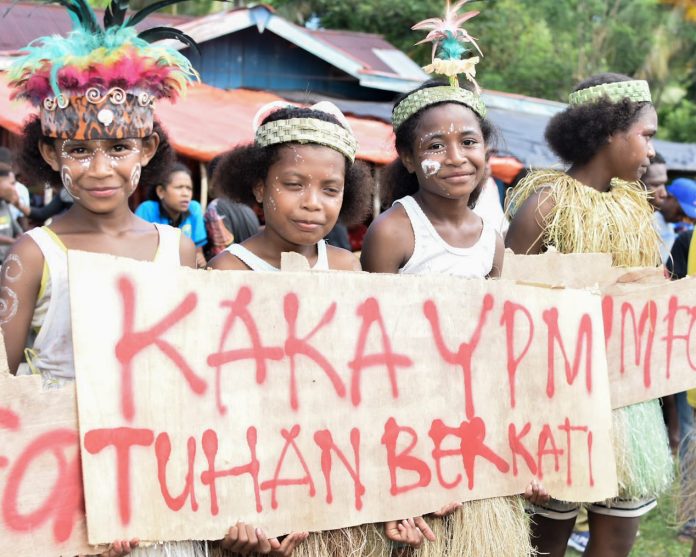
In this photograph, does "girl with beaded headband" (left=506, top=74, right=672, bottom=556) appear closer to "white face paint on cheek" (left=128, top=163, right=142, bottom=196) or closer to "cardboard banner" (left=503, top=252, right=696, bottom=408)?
"cardboard banner" (left=503, top=252, right=696, bottom=408)

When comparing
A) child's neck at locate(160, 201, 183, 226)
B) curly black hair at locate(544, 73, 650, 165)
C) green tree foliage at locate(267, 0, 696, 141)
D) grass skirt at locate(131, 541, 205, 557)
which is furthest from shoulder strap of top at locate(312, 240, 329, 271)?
green tree foliage at locate(267, 0, 696, 141)

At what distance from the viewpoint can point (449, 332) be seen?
9.25ft

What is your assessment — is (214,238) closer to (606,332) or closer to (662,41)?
(606,332)

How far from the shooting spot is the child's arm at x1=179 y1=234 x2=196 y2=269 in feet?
9.14

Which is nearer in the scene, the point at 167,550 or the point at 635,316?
the point at 167,550

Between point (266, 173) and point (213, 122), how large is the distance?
825 centimetres

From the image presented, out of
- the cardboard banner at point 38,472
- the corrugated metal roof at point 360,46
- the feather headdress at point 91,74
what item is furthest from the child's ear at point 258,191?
the corrugated metal roof at point 360,46

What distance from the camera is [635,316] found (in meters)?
3.46

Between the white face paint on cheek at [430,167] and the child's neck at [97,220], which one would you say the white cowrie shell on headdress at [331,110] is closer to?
the white face paint on cheek at [430,167]

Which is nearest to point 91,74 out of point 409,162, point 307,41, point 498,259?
point 409,162

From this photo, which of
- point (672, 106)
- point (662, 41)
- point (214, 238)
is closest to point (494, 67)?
point (662, 41)

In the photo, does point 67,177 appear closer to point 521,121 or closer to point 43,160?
point 43,160

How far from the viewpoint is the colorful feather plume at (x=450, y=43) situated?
3344 millimetres

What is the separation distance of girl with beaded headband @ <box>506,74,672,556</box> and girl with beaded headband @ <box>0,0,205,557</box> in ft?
5.57
